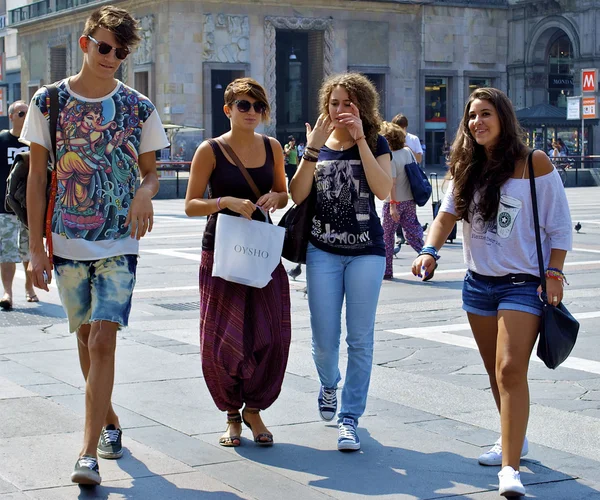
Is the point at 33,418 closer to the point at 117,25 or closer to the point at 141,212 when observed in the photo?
the point at 141,212

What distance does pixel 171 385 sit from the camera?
703 cm

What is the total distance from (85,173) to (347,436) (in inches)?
72.5

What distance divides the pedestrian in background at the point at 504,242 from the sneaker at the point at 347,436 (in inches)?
25.8

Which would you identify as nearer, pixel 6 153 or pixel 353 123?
pixel 353 123

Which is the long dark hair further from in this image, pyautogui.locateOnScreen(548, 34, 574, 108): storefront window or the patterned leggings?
pyautogui.locateOnScreen(548, 34, 574, 108): storefront window

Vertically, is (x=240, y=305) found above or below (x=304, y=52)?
below

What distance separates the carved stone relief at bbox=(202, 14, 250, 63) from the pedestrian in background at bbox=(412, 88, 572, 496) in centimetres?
4500

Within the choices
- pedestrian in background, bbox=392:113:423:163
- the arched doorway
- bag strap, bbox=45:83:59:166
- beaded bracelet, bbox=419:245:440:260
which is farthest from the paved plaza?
the arched doorway

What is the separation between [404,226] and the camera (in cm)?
1307

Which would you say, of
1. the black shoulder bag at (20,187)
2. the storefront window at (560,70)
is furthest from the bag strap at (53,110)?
the storefront window at (560,70)

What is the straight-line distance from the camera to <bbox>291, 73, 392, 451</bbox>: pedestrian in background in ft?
18.8

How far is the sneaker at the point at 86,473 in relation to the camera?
15.6 ft

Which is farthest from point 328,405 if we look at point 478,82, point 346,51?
point 478,82

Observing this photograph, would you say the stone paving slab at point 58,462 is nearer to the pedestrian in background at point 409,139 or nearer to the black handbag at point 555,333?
the black handbag at point 555,333
